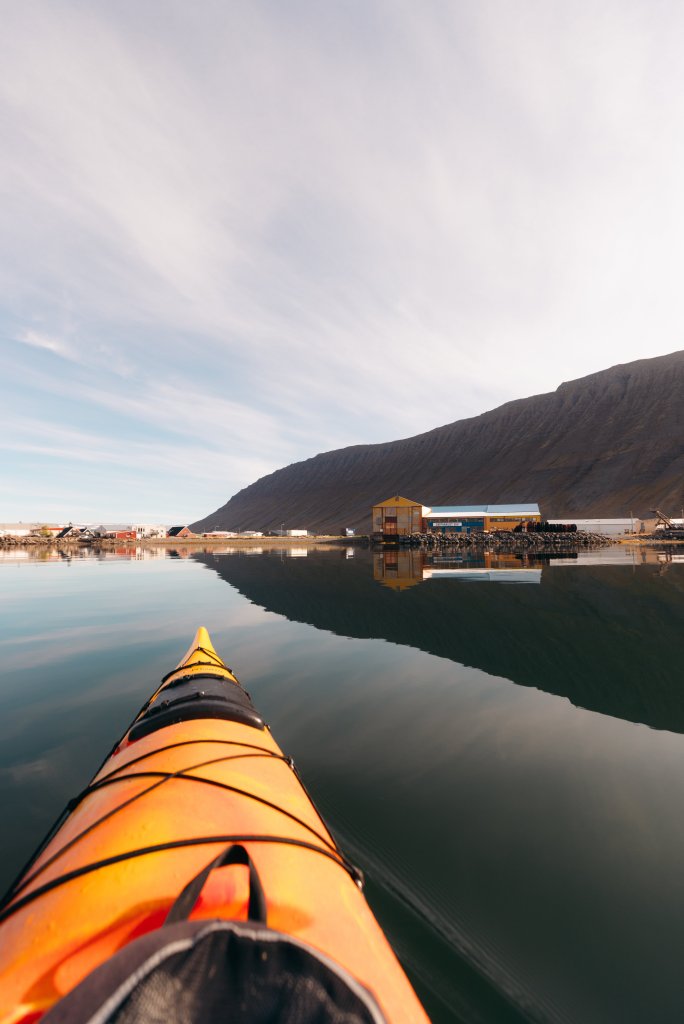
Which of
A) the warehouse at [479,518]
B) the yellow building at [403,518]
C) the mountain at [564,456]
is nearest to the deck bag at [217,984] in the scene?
the yellow building at [403,518]

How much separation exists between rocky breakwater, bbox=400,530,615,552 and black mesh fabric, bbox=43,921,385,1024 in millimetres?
70994

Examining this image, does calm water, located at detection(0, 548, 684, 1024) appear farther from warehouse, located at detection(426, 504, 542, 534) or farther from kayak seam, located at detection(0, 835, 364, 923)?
warehouse, located at detection(426, 504, 542, 534)

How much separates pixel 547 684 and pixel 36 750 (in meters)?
9.91

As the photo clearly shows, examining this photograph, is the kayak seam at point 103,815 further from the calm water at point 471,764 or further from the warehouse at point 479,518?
the warehouse at point 479,518

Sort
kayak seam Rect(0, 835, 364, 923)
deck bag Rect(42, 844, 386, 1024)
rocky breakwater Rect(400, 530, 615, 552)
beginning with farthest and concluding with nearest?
rocky breakwater Rect(400, 530, 615, 552), kayak seam Rect(0, 835, 364, 923), deck bag Rect(42, 844, 386, 1024)

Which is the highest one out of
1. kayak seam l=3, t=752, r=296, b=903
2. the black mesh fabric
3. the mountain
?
the mountain

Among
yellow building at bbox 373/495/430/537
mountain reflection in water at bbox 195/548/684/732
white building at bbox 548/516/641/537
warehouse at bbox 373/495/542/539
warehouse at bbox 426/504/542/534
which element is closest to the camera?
mountain reflection in water at bbox 195/548/684/732

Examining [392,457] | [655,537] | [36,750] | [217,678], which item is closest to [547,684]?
[217,678]

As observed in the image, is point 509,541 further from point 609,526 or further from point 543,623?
point 543,623

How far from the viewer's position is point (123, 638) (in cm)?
1433

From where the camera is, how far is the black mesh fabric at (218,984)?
1.59m

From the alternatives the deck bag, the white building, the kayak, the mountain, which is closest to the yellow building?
the white building

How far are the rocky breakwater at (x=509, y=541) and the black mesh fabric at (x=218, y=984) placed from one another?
71.0 metres

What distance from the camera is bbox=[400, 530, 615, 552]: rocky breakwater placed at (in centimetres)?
7106
